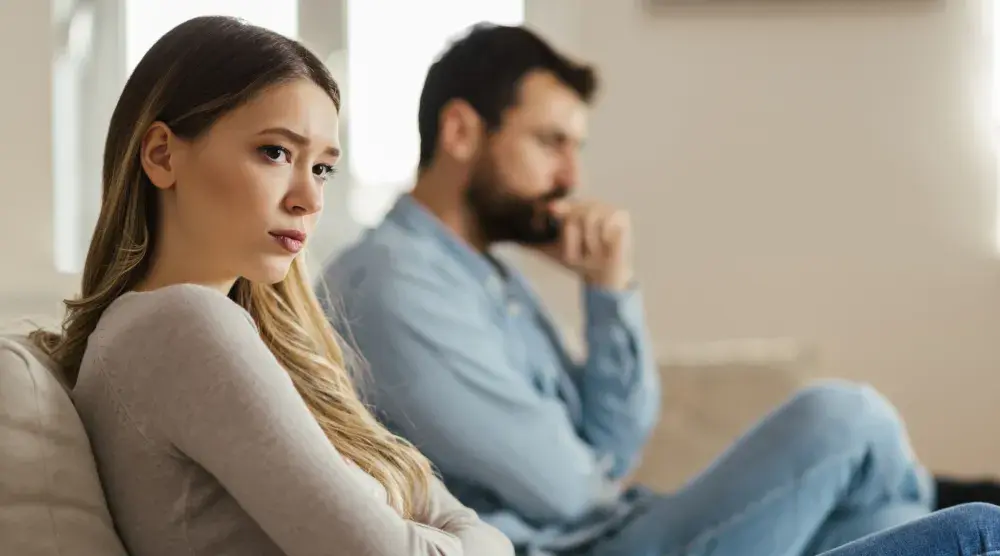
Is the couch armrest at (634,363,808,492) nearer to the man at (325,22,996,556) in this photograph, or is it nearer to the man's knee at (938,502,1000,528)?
the man at (325,22,996,556)

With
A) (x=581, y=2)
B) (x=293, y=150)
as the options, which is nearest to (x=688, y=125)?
(x=581, y=2)

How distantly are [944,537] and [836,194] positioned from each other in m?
2.33

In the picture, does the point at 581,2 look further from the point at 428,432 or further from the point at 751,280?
the point at 428,432

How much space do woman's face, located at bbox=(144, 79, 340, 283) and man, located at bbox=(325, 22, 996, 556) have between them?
0.43 meters

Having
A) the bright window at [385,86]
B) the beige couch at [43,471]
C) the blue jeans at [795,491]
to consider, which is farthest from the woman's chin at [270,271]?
the bright window at [385,86]

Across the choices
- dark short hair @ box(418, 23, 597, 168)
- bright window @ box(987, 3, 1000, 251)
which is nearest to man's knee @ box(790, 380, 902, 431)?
dark short hair @ box(418, 23, 597, 168)

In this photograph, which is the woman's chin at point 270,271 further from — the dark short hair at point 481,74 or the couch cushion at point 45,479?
the dark short hair at point 481,74

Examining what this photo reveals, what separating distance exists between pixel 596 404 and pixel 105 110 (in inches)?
63.0

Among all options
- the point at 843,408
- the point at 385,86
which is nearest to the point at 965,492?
the point at 843,408

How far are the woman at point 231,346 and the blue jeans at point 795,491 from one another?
561mm

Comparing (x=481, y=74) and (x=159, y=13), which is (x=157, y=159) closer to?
(x=481, y=74)

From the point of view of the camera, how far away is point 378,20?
3.18m

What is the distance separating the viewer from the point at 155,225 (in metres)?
1.01

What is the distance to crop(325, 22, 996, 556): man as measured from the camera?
164 cm
